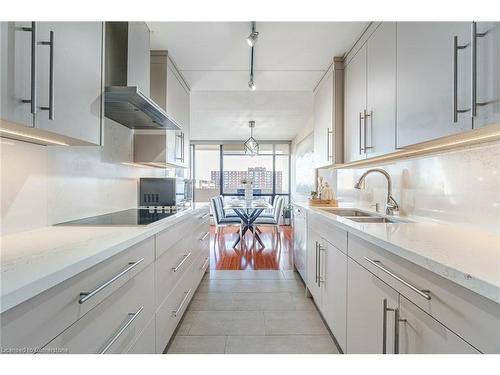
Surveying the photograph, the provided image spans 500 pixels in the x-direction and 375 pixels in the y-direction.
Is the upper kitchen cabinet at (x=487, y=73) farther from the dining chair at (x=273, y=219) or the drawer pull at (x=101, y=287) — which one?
the dining chair at (x=273, y=219)

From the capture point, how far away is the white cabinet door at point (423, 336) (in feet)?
2.42

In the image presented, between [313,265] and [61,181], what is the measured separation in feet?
6.80

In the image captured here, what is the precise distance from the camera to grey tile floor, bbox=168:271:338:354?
71.6 inches

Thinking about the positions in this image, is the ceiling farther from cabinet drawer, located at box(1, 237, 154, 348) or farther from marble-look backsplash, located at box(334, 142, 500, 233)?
cabinet drawer, located at box(1, 237, 154, 348)

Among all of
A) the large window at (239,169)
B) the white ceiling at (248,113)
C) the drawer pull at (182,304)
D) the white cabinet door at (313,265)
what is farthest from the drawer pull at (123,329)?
the large window at (239,169)

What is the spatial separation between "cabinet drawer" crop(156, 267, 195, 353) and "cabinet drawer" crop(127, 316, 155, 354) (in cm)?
8

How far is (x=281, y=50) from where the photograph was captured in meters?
2.34

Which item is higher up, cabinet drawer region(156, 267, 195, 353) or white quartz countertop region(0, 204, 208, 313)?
white quartz countertop region(0, 204, 208, 313)

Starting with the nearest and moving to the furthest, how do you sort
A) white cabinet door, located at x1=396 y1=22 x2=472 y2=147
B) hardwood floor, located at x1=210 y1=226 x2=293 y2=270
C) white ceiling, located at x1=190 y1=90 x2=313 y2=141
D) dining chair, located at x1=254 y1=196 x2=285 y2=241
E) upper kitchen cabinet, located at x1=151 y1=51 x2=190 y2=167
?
white cabinet door, located at x1=396 y1=22 x2=472 y2=147 → upper kitchen cabinet, located at x1=151 y1=51 x2=190 y2=167 → hardwood floor, located at x1=210 y1=226 x2=293 y2=270 → white ceiling, located at x1=190 y1=90 x2=313 y2=141 → dining chair, located at x1=254 y1=196 x2=285 y2=241

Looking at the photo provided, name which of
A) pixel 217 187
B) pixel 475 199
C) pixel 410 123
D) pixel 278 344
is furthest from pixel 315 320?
pixel 217 187

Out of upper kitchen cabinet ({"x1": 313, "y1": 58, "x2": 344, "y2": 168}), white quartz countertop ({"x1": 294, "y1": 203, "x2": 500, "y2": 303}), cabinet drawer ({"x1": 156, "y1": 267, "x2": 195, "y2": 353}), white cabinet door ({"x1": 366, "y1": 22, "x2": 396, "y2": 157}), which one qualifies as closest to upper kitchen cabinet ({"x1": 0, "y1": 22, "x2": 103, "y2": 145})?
cabinet drawer ({"x1": 156, "y1": 267, "x2": 195, "y2": 353})

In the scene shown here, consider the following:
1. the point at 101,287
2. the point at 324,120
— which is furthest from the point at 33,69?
the point at 324,120

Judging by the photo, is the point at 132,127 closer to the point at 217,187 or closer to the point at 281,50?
the point at 281,50
